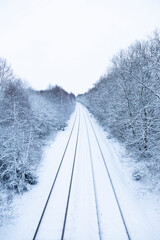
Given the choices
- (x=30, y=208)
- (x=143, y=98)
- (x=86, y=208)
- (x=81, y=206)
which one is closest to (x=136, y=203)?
(x=86, y=208)

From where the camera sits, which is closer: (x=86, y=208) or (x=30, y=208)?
(x=86, y=208)

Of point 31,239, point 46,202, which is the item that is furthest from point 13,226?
point 46,202

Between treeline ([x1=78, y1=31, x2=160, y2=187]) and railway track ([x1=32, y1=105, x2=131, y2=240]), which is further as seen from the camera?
treeline ([x1=78, y1=31, x2=160, y2=187])

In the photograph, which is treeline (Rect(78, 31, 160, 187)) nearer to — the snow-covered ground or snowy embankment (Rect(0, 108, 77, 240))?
the snow-covered ground

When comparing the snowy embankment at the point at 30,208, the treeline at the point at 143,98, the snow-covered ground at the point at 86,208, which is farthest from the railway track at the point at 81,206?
the treeline at the point at 143,98

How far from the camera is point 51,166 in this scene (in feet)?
29.7

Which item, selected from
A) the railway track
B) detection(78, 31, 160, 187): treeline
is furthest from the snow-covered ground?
detection(78, 31, 160, 187): treeline

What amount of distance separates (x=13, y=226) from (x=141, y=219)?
5.20 meters

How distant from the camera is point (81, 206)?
556 cm

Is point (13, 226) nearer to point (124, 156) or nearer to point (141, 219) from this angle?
point (141, 219)

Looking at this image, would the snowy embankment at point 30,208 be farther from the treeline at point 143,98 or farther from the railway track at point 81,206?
the treeline at point 143,98

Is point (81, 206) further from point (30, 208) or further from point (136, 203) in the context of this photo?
point (136, 203)

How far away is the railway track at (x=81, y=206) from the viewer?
4.45 m

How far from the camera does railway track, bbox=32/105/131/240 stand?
14.6 feet
